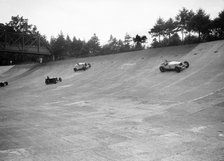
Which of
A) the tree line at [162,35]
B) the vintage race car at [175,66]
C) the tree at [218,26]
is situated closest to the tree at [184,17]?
the tree line at [162,35]

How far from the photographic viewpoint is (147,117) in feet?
38.3

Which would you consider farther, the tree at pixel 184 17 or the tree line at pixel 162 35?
the tree at pixel 184 17

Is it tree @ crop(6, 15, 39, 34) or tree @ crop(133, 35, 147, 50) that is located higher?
tree @ crop(6, 15, 39, 34)

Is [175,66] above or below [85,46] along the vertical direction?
below

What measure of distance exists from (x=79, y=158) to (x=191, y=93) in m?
12.7

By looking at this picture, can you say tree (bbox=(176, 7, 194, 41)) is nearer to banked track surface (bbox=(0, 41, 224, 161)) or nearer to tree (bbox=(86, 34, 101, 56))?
banked track surface (bbox=(0, 41, 224, 161))

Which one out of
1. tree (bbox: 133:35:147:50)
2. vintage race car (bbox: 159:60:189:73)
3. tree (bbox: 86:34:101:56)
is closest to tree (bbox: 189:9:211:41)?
tree (bbox: 133:35:147:50)

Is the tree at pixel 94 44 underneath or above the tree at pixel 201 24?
above

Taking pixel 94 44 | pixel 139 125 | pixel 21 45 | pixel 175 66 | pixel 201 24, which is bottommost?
pixel 139 125

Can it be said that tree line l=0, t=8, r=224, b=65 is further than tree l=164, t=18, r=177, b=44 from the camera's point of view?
No

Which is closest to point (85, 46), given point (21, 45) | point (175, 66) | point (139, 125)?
point (21, 45)

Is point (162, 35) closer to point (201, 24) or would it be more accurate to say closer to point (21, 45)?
point (201, 24)

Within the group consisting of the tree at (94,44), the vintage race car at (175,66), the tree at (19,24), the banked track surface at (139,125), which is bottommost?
the banked track surface at (139,125)

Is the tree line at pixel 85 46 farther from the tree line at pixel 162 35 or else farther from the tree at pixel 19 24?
the tree at pixel 19 24
